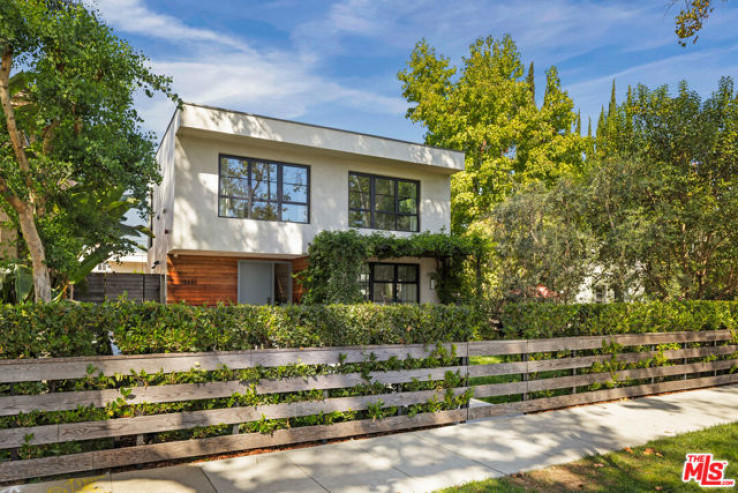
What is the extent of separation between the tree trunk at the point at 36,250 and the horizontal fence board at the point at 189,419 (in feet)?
6.57

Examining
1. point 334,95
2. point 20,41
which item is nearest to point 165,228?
point 334,95

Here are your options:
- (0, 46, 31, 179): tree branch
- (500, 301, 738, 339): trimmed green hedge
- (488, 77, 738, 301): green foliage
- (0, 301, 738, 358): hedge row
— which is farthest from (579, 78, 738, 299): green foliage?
(0, 46, 31, 179): tree branch

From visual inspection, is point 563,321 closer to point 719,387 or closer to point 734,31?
point 719,387

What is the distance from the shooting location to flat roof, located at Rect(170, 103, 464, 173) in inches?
479

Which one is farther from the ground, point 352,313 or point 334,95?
point 334,95

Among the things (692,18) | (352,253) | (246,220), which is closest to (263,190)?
(246,220)

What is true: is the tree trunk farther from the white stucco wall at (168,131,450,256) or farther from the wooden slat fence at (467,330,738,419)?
the white stucco wall at (168,131,450,256)

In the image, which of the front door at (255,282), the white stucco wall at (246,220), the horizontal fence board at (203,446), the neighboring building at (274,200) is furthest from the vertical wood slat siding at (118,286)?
the horizontal fence board at (203,446)

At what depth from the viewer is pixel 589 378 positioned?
6.94 metres

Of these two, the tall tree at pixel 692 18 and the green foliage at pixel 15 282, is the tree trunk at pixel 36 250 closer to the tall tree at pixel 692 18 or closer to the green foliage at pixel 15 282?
the green foliage at pixel 15 282

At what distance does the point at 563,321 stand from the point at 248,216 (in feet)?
29.8

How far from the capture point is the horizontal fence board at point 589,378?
6.10 metres

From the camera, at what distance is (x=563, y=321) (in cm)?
691

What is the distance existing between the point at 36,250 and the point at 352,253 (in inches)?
314
